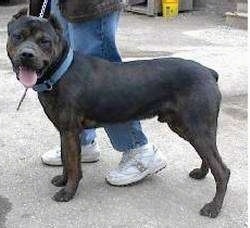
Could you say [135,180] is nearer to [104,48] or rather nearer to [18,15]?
[104,48]

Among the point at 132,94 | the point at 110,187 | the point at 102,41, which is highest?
the point at 102,41

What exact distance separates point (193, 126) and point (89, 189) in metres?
0.86

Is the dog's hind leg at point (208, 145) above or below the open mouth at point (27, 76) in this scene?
below

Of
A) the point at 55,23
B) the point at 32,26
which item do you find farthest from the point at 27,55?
the point at 55,23

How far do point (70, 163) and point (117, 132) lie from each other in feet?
1.49

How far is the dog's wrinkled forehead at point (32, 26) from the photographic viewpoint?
10.9ft

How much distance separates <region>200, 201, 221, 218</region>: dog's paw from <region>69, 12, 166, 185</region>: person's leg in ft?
1.94

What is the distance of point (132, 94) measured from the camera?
3541mm

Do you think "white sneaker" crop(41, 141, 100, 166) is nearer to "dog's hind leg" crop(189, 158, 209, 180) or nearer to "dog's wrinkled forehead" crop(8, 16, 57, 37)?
"dog's hind leg" crop(189, 158, 209, 180)

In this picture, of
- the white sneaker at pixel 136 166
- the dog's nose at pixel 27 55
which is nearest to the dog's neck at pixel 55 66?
the dog's nose at pixel 27 55

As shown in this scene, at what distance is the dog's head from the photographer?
10.7ft

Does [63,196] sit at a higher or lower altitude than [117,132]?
lower

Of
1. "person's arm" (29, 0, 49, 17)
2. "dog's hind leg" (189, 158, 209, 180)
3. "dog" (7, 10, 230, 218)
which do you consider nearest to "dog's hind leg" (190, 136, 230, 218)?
"dog" (7, 10, 230, 218)

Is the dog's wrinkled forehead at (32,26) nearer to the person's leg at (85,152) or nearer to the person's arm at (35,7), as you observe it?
the person's arm at (35,7)
